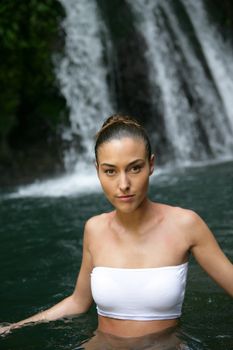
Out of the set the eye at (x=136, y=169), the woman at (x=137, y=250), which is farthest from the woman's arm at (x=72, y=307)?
the eye at (x=136, y=169)

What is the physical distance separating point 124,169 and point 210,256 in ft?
1.76

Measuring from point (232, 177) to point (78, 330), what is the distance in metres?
6.21

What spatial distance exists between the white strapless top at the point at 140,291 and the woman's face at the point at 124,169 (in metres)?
0.32

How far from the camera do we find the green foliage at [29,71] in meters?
12.3

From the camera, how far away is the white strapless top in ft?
8.53

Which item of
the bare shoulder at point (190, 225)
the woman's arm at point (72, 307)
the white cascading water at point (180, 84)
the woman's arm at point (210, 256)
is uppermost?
the white cascading water at point (180, 84)

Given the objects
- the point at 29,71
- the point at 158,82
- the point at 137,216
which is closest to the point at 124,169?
the point at 137,216

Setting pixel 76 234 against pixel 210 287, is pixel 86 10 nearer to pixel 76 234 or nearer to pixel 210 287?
pixel 76 234

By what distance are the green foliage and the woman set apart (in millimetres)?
9866

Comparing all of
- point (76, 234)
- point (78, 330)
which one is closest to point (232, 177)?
point (76, 234)

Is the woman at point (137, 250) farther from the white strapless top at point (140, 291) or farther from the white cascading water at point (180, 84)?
the white cascading water at point (180, 84)

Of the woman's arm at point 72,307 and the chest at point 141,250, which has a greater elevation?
the chest at point 141,250

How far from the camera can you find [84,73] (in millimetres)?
13250

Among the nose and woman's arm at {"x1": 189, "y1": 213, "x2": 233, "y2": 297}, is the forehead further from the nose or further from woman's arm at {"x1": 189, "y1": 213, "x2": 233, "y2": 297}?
woman's arm at {"x1": 189, "y1": 213, "x2": 233, "y2": 297}
